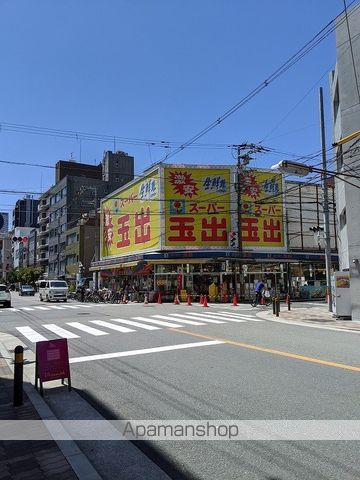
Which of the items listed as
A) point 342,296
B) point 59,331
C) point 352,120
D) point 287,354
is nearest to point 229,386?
point 287,354

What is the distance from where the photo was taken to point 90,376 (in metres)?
8.59

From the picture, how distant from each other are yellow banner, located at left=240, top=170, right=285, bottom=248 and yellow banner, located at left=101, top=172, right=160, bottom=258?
7233 mm

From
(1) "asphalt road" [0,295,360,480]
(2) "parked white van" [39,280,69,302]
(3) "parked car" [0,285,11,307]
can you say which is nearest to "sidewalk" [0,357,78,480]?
(1) "asphalt road" [0,295,360,480]

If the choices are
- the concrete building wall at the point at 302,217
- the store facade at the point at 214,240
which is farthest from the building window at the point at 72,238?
the concrete building wall at the point at 302,217

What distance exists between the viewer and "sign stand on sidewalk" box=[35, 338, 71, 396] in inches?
297

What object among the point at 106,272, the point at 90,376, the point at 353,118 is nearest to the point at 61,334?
the point at 90,376

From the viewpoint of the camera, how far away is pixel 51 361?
7.68 meters

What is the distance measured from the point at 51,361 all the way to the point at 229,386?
305 cm

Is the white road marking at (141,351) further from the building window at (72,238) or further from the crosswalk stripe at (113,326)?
the building window at (72,238)

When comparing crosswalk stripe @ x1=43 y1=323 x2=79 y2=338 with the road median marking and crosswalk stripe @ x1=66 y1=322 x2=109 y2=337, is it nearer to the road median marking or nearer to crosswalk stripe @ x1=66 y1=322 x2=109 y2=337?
crosswalk stripe @ x1=66 y1=322 x2=109 y2=337

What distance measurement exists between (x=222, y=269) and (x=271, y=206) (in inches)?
302

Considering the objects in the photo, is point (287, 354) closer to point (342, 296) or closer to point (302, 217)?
point (342, 296)

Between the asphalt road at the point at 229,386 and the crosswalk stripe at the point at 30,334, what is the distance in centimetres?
17

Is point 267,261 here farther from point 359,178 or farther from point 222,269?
point 359,178
